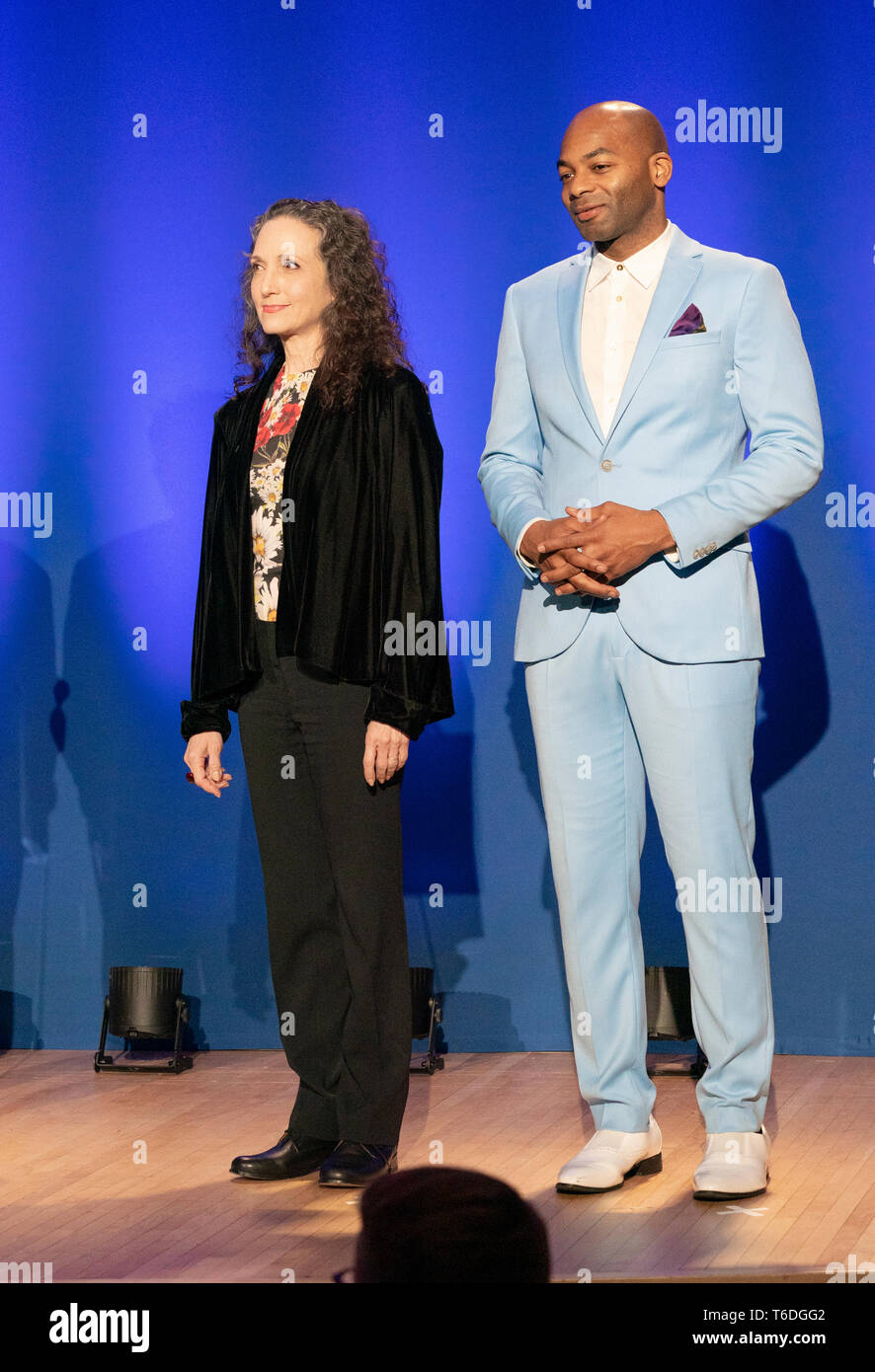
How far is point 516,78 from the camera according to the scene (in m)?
4.36

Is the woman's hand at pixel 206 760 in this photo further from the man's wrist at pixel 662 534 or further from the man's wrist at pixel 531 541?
the man's wrist at pixel 662 534

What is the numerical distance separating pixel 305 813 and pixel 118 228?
2213 mm

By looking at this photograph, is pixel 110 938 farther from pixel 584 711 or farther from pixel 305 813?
pixel 584 711

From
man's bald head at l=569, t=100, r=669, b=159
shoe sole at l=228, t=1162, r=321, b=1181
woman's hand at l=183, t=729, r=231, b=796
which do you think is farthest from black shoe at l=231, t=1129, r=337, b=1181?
man's bald head at l=569, t=100, r=669, b=159

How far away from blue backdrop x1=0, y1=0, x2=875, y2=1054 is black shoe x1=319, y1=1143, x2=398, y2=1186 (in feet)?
4.66

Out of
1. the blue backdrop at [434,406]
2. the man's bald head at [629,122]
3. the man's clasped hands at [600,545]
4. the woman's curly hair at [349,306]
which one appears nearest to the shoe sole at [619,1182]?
the man's clasped hands at [600,545]

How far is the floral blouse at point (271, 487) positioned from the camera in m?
3.07

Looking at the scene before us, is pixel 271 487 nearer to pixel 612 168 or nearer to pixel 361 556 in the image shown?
pixel 361 556

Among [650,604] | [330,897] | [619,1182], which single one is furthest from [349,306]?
[619,1182]

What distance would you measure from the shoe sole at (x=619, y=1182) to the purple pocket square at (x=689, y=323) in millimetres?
1539

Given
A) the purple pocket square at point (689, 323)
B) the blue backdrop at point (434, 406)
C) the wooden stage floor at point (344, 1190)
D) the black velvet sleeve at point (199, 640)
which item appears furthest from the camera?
the blue backdrop at point (434, 406)

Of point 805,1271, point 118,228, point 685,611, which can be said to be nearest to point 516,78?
point 118,228

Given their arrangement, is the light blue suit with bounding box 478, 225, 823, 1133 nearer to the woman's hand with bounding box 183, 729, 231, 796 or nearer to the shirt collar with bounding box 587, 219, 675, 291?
the shirt collar with bounding box 587, 219, 675, 291

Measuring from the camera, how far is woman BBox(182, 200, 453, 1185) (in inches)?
118
